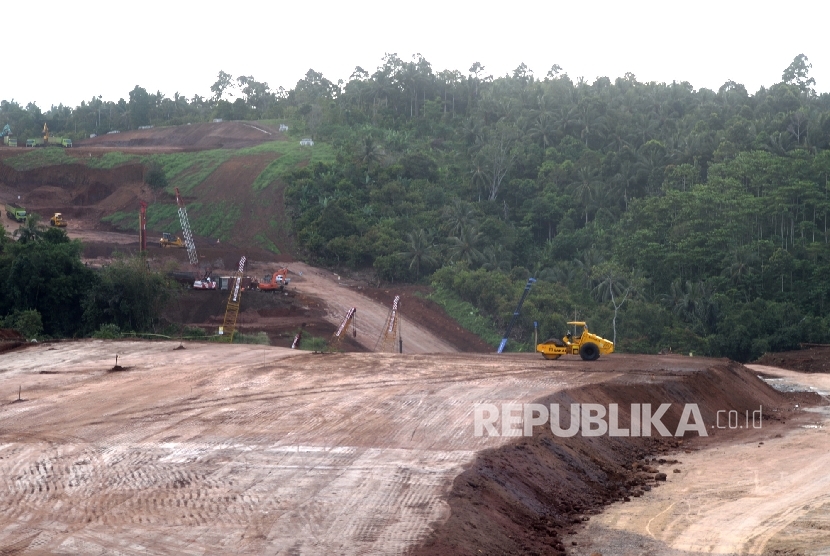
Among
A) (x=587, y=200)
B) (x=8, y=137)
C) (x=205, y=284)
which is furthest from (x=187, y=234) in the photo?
(x=8, y=137)

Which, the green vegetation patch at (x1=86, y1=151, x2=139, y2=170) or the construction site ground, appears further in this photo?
the green vegetation patch at (x1=86, y1=151, x2=139, y2=170)

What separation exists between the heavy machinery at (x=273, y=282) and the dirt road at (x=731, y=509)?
117ft

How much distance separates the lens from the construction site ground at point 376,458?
1429 cm

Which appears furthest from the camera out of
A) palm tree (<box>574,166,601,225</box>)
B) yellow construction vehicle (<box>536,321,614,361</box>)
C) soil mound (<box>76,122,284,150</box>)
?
soil mound (<box>76,122,284,150</box>)

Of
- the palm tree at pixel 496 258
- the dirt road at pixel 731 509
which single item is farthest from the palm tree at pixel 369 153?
the dirt road at pixel 731 509

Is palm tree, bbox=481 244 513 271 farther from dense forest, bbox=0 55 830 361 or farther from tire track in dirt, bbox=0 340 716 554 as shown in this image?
tire track in dirt, bbox=0 340 716 554

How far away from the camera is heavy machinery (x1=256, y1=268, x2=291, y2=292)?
55503 mm

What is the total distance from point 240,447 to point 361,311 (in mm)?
35847

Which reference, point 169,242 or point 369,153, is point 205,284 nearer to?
point 169,242

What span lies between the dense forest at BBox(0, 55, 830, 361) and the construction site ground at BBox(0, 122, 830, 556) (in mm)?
18773

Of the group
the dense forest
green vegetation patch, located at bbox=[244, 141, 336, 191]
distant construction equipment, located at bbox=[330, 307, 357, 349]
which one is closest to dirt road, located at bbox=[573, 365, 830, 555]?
distant construction equipment, located at bbox=[330, 307, 357, 349]

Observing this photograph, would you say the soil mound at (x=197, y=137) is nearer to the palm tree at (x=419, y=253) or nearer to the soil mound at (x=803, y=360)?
the palm tree at (x=419, y=253)

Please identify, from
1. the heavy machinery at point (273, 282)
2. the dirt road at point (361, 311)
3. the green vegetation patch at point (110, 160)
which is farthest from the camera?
the green vegetation patch at point (110, 160)

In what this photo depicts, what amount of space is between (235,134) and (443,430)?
266 feet
